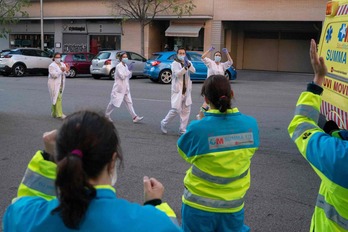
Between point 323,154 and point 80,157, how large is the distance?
3.69 ft

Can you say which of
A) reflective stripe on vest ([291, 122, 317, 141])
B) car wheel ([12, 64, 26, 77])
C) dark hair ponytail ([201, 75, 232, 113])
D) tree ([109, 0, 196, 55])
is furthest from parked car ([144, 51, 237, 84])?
reflective stripe on vest ([291, 122, 317, 141])

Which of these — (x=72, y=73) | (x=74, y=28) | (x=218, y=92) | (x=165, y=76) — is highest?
(x=74, y=28)

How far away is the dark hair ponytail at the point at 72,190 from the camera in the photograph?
4.92ft

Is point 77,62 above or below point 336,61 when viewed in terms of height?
below

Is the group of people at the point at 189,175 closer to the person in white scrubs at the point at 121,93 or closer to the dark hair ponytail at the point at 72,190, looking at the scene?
the dark hair ponytail at the point at 72,190

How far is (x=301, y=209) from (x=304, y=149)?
3137mm

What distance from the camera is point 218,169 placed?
297 cm

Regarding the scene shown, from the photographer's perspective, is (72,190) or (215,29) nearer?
(72,190)

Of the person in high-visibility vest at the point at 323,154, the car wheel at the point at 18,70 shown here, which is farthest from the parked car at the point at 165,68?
the person in high-visibility vest at the point at 323,154

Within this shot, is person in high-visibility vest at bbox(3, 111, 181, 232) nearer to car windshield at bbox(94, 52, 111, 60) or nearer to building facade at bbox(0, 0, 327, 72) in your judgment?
car windshield at bbox(94, 52, 111, 60)

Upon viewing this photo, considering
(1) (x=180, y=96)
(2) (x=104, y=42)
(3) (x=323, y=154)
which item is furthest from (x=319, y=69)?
(2) (x=104, y=42)

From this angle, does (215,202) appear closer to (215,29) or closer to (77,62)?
(77,62)

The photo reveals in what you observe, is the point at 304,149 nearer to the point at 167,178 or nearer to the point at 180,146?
the point at 180,146

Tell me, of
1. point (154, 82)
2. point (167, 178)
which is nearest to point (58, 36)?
point (154, 82)
